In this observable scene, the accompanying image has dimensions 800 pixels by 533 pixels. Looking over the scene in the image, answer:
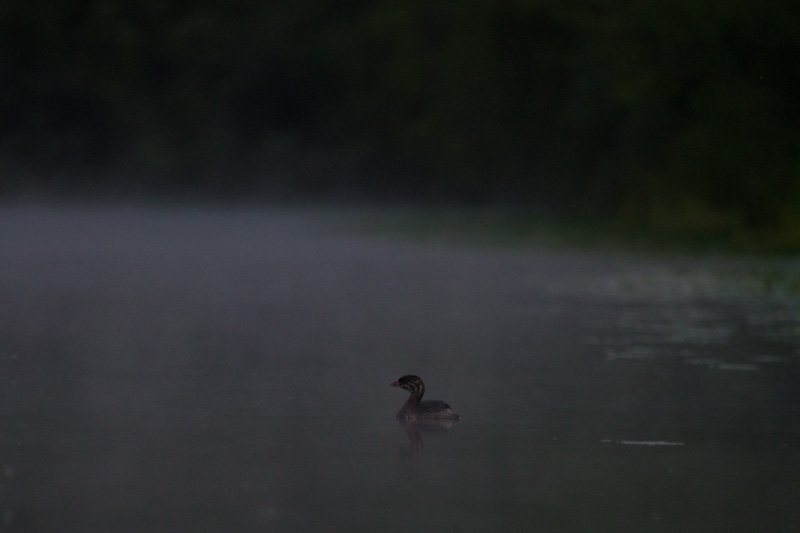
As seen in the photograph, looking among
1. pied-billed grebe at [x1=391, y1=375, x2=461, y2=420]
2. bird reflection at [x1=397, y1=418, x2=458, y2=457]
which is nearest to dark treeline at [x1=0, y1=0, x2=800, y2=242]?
pied-billed grebe at [x1=391, y1=375, x2=461, y2=420]

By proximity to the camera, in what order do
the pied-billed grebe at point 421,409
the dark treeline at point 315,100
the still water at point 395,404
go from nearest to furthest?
the still water at point 395,404 → the pied-billed grebe at point 421,409 → the dark treeline at point 315,100

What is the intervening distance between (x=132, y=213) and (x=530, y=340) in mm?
42017

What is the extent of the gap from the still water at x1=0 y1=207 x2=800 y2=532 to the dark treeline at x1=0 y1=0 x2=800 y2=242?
24.7 metres

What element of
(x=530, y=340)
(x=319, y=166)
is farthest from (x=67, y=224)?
(x=530, y=340)

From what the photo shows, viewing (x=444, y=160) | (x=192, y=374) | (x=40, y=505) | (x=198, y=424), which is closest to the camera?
(x=40, y=505)

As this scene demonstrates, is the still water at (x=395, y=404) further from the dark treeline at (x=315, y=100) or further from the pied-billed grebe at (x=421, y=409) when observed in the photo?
the dark treeline at (x=315, y=100)

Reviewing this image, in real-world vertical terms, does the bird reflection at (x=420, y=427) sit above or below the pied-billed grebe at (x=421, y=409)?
below

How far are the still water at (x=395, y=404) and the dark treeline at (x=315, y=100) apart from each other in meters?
24.7

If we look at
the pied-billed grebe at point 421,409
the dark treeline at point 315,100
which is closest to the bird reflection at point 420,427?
the pied-billed grebe at point 421,409

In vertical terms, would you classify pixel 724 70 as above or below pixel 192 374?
above

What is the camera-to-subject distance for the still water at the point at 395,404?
6242 millimetres

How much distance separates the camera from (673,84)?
34.6m

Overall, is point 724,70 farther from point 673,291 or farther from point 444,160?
point 444,160

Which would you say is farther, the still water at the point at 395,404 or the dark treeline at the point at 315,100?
the dark treeline at the point at 315,100
